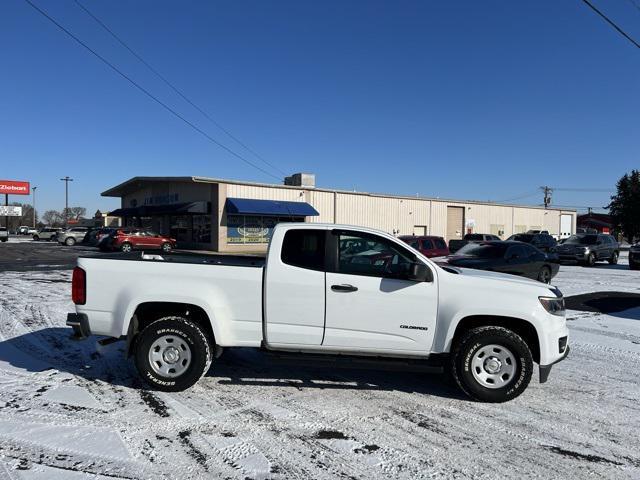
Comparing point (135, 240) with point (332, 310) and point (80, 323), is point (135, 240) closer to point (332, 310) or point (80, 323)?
point (80, 323)

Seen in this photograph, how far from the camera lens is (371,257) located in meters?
5.21

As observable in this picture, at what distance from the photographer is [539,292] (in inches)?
199

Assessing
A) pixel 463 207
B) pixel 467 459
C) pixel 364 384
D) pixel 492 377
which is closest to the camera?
pixel 467 459

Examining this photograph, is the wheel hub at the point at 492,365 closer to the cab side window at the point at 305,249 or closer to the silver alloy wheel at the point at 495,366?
the silver alloy wheel at the point at 495,366

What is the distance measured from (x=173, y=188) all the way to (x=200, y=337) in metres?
34.7

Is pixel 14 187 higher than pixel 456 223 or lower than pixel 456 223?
higher

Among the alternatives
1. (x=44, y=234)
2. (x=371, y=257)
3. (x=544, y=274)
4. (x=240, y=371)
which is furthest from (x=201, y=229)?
(x=371, y=257)

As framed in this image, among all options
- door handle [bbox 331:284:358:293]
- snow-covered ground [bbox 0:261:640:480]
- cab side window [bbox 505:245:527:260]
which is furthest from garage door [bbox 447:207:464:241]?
door handle [bbox 331:284:358:293]

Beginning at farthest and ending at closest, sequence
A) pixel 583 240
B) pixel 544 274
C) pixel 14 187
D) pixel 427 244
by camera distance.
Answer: pixel 14 187 → pixel 583 240 → pixel 427 244 → pixel 544 274

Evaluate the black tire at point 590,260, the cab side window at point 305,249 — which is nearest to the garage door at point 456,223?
the black tire at point 590,260

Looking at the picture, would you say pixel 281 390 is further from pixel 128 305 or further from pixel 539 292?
pixel 539 292

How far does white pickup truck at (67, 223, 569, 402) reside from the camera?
4984 mm

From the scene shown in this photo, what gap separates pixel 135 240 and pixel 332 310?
27.4m

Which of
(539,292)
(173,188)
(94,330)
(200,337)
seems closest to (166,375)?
(200,337)
